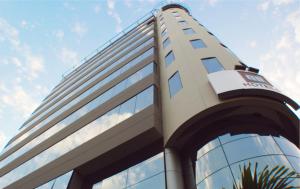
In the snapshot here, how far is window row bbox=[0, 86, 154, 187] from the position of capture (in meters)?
15.3

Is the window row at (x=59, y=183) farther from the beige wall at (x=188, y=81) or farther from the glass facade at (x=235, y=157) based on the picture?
the glass facade at (x=235, y=157)

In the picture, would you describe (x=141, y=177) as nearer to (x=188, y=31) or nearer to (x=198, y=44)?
(x=198, y=44)

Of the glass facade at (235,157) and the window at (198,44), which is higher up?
the window at (198,44)

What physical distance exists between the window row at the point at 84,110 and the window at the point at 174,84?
96.9 inches

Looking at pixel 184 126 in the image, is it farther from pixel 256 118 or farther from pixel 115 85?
pixel 115 85

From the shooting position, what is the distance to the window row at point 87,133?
15.3m

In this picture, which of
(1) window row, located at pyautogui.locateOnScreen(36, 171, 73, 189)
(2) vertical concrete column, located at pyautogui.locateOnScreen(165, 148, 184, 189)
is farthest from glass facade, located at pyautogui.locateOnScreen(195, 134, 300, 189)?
(1) window row, located at pyautogui.locateOnScreen(36, 171, 73, 189)

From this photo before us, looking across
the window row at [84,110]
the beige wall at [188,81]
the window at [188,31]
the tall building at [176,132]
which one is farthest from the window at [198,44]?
the window row at [84,110]

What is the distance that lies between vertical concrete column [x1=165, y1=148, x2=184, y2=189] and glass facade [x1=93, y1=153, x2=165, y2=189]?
1.32ft

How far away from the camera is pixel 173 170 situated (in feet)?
36.0

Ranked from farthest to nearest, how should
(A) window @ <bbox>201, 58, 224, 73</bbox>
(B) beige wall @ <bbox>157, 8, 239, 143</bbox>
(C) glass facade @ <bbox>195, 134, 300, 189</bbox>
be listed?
(A) window @ <bbox>201, 58, 224, 73</bbox> < (B) beige wall @ <bbox>157, 8, 239, 143</bbox> < (C) glass facade @ <bbox>195, 134, 300, 189</bbox>

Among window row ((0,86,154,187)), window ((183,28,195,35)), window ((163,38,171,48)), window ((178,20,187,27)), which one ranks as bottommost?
window row ((0,86,154,187))

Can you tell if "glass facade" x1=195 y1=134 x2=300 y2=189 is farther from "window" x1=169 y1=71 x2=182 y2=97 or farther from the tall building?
"window" x1=169 y1=71 x2=182 y2=97

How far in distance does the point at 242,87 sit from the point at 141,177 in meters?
6.29
